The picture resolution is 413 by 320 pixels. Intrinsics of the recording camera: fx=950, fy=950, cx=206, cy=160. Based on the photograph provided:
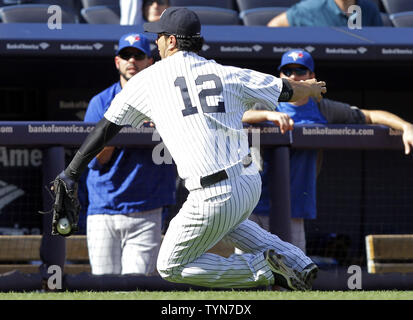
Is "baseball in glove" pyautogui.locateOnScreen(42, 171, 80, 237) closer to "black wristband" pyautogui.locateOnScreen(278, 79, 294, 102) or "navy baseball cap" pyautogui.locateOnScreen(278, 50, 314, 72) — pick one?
"black wristband" pyautogui.locateOnScreen(278, 79, 294, 102)

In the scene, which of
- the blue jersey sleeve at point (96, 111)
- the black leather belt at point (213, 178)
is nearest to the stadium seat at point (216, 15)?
the blue jersey sleeve at point (96, 111)

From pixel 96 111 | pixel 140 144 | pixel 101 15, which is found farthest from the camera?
pixel 101 15

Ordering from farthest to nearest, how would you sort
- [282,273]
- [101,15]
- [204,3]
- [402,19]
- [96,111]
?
[204,3] → [402,19] → [101,15] → [96,111] → [282,273]

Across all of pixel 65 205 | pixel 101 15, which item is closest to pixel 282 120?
pixel 65 205

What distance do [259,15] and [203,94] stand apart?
11.0 feet

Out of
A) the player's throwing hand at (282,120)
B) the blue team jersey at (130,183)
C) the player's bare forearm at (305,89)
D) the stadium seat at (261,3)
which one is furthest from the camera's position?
the stadium seat at (261,3)

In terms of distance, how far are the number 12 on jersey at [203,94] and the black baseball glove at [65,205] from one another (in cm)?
65

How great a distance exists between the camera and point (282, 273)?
4.27 m

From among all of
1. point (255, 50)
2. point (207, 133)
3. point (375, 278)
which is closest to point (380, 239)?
point (375, 278)

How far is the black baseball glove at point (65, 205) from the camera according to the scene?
436 cm

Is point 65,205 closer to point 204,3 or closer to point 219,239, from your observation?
point 219,239

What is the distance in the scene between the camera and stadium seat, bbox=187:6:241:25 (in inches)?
285

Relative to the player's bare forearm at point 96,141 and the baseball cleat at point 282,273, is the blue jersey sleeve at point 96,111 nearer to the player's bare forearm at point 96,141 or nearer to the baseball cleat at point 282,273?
the player's bare forearm at point 96,141
